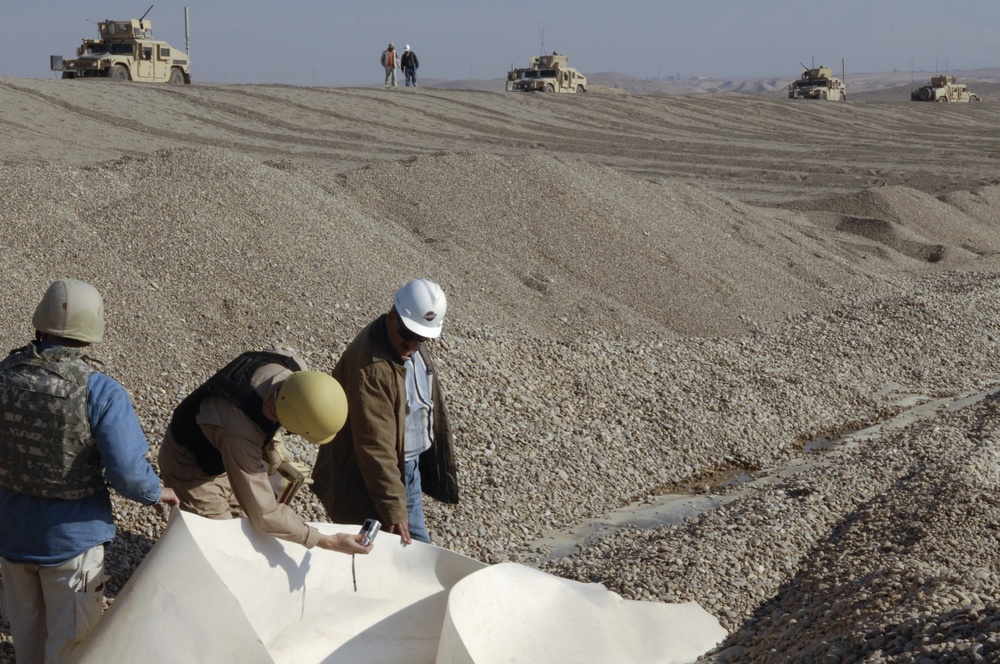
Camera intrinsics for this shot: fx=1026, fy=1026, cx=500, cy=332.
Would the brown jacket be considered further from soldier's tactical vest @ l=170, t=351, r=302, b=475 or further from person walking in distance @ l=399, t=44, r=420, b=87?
person walking in distance @ l=399, t=44, r=420, b=87

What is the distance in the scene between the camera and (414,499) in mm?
4164

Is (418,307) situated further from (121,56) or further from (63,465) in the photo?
(121,56)

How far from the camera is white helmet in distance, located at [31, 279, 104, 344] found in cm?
287

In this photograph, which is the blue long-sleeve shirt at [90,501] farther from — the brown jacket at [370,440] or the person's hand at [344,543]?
the brown jacket at [370,440]

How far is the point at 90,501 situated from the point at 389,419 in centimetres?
115

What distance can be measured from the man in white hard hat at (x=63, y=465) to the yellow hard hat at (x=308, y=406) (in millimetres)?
417

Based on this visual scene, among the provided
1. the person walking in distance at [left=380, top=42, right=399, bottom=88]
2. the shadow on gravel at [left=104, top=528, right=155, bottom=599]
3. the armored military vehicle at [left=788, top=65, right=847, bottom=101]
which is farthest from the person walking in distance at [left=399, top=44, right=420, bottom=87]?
the shadow on gravel at [left=104, top=528, right=155, bottom=599]

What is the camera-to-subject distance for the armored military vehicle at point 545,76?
1347 inches

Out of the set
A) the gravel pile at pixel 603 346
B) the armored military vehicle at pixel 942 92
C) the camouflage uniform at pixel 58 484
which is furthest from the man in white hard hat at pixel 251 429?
the armored military vehicle at pixel 942 92

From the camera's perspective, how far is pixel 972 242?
Result: 16219 mm

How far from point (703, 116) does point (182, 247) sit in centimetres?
2719

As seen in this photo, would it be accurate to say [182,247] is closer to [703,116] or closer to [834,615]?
[834,615]

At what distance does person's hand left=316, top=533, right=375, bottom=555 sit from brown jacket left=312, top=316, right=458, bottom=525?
298 millimetres

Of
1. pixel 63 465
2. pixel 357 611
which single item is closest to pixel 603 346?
pixel 357 611
